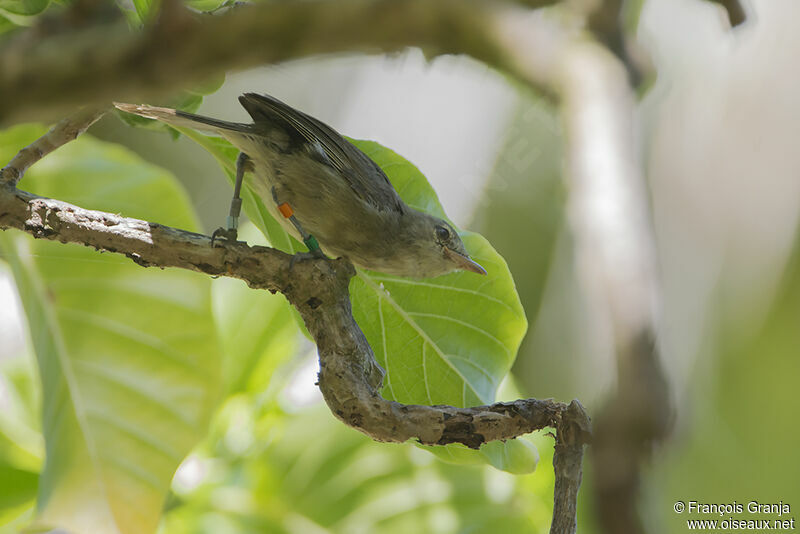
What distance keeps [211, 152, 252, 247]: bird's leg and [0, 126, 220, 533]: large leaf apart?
20 cm

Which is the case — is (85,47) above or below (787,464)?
below

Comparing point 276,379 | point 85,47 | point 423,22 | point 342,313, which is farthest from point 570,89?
point 85,47

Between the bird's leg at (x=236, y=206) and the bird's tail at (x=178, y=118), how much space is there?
5 cm

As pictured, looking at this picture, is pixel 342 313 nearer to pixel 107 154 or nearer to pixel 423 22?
pixel 423 22

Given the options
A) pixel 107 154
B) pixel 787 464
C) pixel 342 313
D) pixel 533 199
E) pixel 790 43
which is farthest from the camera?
pixel 533 199

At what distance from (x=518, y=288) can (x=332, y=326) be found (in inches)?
16.6

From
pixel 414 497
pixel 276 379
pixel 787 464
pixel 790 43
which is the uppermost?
pixel 790 43

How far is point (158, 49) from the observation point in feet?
0.97

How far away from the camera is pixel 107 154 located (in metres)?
1.18

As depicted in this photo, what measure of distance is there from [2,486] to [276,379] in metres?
0.45

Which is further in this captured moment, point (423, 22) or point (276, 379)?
point (276, 379)

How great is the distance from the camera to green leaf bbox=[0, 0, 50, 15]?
78 cm

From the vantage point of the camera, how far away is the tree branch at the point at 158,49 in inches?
10.6

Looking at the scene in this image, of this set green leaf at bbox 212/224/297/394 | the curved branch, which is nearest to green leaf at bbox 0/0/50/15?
the curved branch
